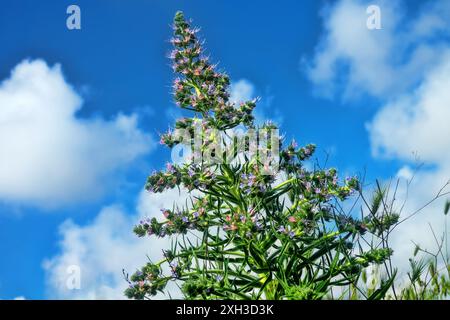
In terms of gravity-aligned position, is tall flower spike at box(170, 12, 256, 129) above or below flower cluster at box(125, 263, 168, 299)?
above

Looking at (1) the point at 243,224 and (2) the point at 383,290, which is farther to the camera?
(1) the point at 243,224

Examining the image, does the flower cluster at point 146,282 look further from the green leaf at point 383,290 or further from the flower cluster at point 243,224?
the green leaf at point 383,290

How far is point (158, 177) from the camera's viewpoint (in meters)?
8.52

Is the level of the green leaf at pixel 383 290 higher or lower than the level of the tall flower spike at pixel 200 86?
lower

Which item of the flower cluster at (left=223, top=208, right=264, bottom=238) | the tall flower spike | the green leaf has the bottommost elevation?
the green leaf

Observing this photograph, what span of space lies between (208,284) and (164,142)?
214 centimetres

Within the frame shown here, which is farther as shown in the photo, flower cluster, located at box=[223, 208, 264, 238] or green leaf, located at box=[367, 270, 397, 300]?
flower cluster, located at box=[223, 208, 264, 238]

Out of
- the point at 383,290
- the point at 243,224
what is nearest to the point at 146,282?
the point at 243,224

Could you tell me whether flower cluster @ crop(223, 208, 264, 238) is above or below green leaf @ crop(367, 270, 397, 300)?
above

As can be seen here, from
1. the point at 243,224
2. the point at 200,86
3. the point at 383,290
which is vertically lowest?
the point at 383,290

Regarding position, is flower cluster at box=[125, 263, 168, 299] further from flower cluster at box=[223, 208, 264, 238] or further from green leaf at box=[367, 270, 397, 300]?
green leaf at box=[367, 270, 397, 300]

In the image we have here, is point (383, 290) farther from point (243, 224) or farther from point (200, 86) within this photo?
point (200, 86)

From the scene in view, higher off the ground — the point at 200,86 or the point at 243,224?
the point at 200,86
